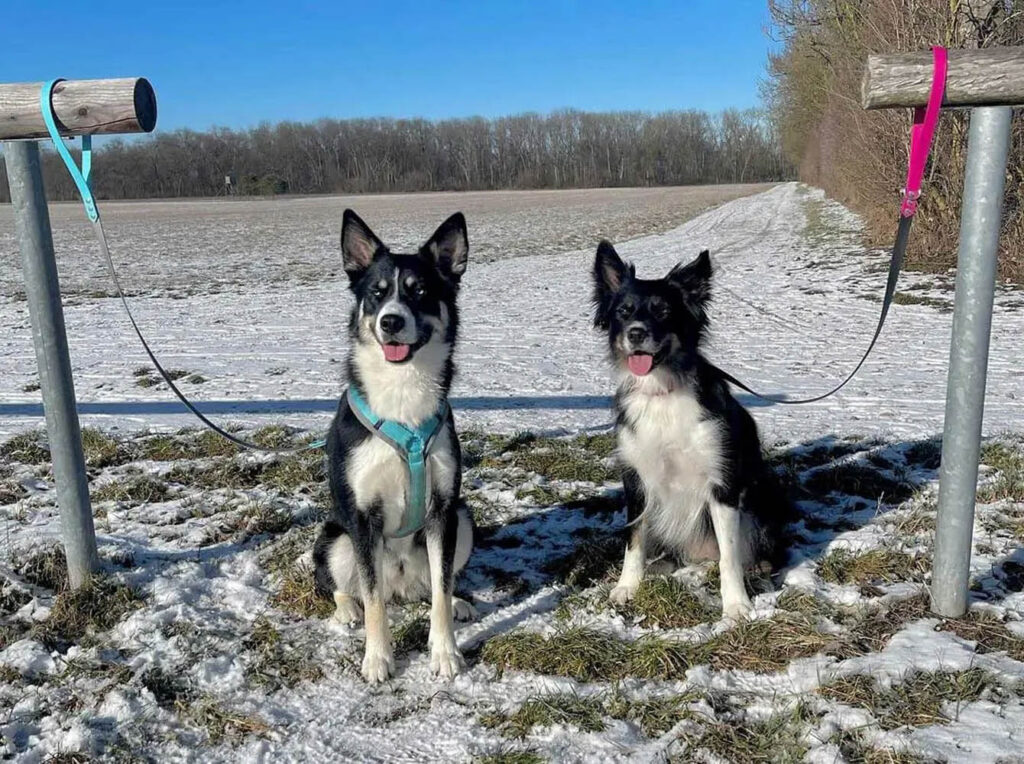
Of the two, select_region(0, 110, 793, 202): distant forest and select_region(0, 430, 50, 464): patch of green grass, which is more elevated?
select_region(0, 110, 793, 202): distant forest

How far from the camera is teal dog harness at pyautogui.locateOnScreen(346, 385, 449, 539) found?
12.0 feet

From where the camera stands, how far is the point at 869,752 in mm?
2766

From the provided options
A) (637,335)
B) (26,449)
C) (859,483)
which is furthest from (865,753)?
(26,449)

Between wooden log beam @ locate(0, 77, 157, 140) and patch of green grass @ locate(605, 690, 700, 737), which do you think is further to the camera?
wooden log beam @ locate(0, 77, 157, 140)

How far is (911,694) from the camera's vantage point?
9.94 ft

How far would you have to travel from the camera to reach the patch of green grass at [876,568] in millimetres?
4066

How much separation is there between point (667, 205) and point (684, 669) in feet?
164

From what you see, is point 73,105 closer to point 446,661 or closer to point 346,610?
point 346,610

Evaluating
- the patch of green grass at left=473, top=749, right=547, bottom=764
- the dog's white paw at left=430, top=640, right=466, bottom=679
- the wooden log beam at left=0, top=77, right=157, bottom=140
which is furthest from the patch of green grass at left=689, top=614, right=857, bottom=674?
the wooden log beam at left=0, top=77, right=157, bottom=140

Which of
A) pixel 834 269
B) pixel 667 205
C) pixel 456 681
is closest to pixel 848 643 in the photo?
pixel 456 681

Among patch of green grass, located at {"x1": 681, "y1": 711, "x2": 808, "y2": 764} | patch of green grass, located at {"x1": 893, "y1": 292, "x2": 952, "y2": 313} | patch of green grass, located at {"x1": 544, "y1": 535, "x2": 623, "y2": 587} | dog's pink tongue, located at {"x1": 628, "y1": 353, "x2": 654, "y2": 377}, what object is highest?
dog's pink tongue, located at {"x1": 628, "y1": 353, "x2": 654, "y2": 377}

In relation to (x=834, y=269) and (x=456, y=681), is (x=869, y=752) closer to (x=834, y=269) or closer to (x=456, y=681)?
(x=456, y=681)

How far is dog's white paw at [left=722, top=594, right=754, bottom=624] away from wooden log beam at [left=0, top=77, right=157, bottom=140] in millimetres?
3639

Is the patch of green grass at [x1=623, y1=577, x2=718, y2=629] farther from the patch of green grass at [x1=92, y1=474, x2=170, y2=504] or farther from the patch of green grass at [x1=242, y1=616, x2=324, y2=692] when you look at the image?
the patch of green grass at [x1=92, y1=474, x2=170, y2=504]
